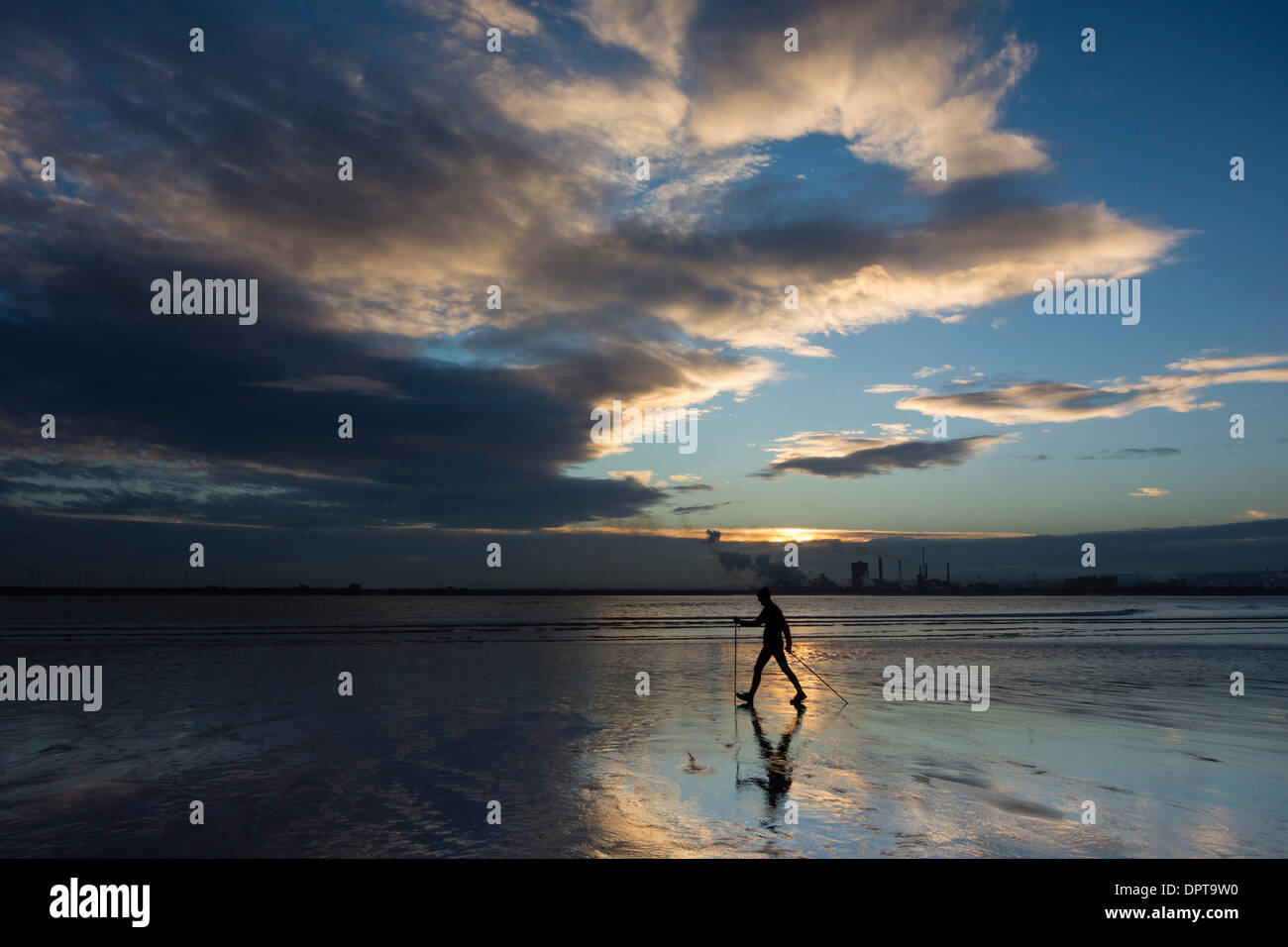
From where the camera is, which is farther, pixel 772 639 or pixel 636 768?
pixel 772 639

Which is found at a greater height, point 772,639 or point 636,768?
point 772,639

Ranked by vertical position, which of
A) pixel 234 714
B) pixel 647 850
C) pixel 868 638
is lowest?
pixel 868 638

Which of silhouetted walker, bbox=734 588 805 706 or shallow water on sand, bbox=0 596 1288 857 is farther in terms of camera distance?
silhouetted walker, bbox=734 588 805 706

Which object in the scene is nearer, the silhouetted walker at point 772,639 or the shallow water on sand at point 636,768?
the shallow water on sand at point 636,768

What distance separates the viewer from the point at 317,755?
10.1 meters
